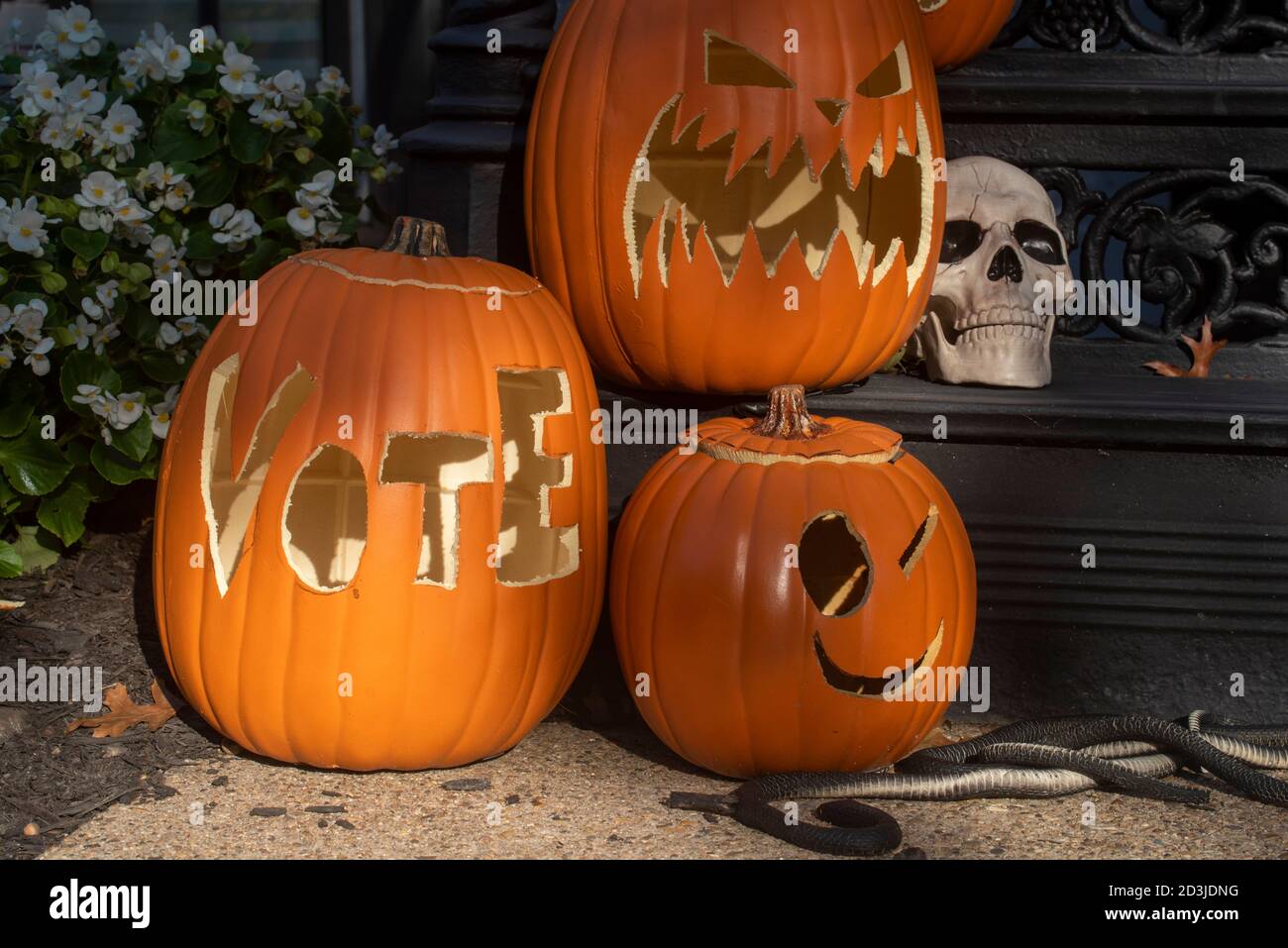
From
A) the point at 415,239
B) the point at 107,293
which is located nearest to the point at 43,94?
the point at 107,293

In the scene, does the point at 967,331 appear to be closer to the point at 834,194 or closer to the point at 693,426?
the point at 834,194

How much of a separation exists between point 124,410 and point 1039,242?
1.94 m

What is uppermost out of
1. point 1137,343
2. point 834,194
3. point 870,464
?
point 834,194

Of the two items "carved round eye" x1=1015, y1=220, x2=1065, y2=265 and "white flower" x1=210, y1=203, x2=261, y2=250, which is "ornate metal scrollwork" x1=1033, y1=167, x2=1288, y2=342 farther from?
"white flower" x1=210, y1=203, x2=261, y2=250

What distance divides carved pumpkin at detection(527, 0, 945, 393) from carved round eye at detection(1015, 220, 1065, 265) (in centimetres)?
A: 26

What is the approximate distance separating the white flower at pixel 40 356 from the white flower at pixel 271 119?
0.75m

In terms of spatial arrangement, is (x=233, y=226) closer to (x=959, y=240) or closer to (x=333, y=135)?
(x=333, y=135)

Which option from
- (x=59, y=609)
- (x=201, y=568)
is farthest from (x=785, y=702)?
(x=59, y=609)

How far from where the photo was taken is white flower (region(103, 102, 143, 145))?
319 centimetres

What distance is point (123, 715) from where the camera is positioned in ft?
8.77

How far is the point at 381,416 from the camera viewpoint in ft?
7.75

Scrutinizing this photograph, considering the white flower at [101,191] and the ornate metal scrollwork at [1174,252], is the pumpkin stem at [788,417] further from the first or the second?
the white flower at [101,191]
